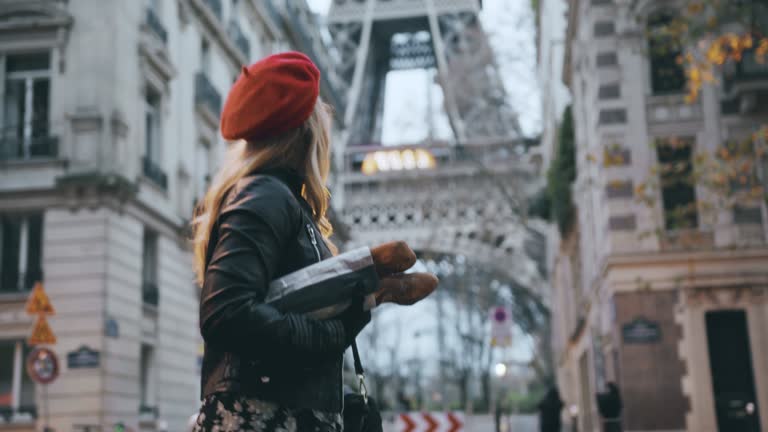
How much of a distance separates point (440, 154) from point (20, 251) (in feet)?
139

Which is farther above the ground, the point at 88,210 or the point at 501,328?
the point at 88,210

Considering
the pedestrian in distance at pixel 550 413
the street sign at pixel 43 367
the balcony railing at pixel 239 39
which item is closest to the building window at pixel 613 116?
the pedestrian in distance at pixel 550 413

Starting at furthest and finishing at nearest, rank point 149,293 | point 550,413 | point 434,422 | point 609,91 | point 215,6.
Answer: point 215,6 → point 149,293 → point 609,91 → point 550,413 → point 434,422

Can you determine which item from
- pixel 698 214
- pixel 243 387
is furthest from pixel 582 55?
pixel 243 387

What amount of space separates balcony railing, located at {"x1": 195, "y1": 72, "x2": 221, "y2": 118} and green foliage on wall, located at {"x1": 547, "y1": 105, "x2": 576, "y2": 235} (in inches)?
377

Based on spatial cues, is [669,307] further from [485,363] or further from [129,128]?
[485,363]

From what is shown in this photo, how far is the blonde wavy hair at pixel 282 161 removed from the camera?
292 cm

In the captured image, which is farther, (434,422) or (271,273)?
(434,422)

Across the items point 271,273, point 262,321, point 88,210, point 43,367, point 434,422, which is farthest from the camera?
point 88,210

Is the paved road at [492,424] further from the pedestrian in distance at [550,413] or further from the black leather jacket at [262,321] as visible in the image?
the black leather jacket at [262,321]

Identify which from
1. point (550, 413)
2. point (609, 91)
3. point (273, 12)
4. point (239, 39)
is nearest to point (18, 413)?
point (550, 413)

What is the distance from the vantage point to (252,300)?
101 inches

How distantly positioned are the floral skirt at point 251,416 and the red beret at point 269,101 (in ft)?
2.44

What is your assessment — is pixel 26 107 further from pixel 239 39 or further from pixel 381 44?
pixel 381 44
